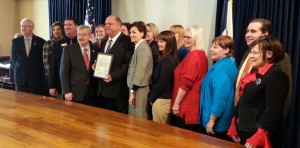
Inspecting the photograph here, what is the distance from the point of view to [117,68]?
3146 mm

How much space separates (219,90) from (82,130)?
1.10 meters

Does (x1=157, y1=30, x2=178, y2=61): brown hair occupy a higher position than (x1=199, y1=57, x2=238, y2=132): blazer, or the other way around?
(x1=157, y1=30, x2=178, y2=61): brown hair

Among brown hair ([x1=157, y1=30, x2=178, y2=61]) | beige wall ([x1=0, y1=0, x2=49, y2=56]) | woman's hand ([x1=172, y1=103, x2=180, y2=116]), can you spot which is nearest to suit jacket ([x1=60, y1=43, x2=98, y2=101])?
brown hair ([x1=157, y1=30, x2=178, y2=61])

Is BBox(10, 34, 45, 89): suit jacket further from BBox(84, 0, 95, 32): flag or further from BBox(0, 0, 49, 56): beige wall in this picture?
BBox(0, 0, 49, 56): beige wall

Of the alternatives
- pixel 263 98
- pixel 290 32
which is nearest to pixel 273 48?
pixel 263 98

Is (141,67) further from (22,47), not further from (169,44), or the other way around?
(22,47)

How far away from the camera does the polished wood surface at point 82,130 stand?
1.62m

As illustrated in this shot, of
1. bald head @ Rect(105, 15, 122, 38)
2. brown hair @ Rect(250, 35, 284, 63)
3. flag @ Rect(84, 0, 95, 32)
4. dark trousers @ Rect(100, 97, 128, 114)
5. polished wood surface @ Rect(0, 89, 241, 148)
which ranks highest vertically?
flag @ Rect(84, 0, 95, 32)

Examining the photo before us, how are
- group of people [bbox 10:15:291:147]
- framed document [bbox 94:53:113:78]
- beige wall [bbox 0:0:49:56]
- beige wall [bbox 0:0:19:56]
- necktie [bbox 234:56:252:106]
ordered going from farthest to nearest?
beige wall [bbox 0:0:19:56] < beige wall [bbox 0:0:49:56] < framed document [bbox 94:53:113:78] < necktie [bbox 234:56:252:106] < group of people [bbox 10:15:291:147]

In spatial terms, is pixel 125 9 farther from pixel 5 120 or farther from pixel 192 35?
pixel 5 120

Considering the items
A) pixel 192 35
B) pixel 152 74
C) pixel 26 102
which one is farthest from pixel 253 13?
pixel 26 102

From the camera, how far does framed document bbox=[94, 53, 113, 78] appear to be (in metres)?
3.03

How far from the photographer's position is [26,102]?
2.56 meters

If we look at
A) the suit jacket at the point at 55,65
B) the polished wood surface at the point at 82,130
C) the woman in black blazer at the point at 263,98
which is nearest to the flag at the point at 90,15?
the suit jacket at the point at 55,65
